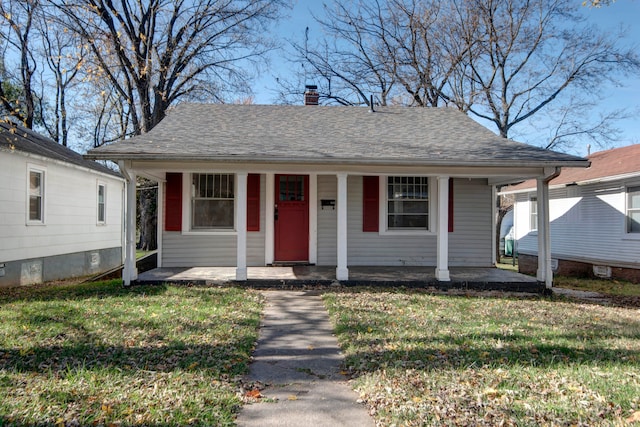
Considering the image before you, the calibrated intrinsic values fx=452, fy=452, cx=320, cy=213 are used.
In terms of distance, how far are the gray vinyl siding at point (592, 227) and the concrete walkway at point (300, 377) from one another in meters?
9.55

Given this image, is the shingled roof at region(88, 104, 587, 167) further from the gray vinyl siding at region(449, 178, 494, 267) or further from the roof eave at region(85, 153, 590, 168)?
the gray vinyl siding at region(449, 178, 494, 267)

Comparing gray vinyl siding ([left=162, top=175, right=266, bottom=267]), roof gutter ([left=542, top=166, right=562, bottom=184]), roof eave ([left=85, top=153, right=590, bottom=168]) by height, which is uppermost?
roof eave ([left=85, top=153, right=590, bottom=168])

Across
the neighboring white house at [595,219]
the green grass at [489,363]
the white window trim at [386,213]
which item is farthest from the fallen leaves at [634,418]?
the neighboring white house at [595,219]

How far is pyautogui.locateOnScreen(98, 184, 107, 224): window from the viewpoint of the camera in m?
14.6

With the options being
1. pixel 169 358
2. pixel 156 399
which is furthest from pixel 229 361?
pixel 156 399

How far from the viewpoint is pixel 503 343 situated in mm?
4824

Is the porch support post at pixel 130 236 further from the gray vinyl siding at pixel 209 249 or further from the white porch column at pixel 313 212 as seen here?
the white porch column at pixel 313 212

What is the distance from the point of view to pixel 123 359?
13.7 feet

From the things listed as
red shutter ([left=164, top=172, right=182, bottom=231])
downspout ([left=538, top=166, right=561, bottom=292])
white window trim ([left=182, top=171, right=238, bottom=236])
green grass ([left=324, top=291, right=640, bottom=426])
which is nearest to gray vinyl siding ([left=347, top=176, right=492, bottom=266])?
downspout ([left=538, top=166, right=561, bottom=292])

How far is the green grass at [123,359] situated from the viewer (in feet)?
10.4

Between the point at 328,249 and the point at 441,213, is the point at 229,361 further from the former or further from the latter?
the point at 328,249

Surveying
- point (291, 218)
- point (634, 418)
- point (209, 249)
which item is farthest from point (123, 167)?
point (634, 418)

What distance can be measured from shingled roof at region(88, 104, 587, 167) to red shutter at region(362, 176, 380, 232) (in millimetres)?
1063

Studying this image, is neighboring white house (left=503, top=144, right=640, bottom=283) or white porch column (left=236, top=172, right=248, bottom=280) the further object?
neighboring white house (left=503, top=144, right=640, bottom=283)
